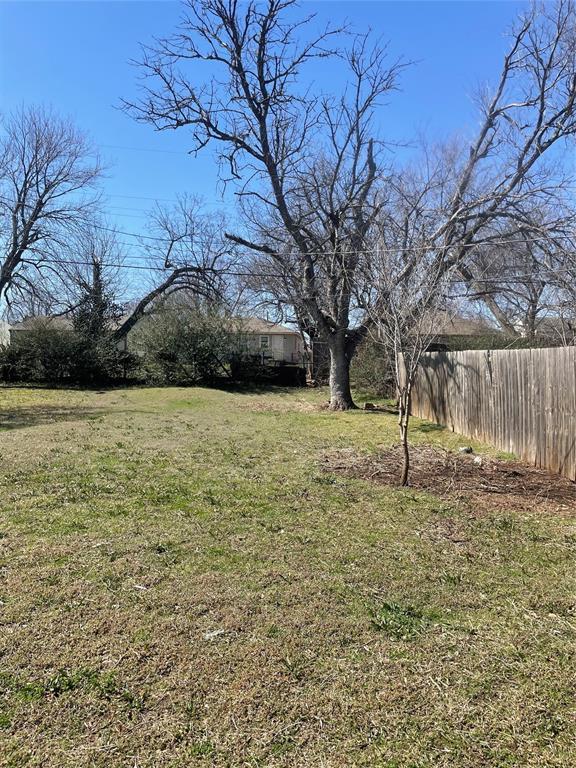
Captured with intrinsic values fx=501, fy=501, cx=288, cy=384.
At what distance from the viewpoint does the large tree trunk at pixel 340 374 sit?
13.2m

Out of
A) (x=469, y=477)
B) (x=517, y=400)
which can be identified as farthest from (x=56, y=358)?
(x=469, y=477)

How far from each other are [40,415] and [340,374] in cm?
736

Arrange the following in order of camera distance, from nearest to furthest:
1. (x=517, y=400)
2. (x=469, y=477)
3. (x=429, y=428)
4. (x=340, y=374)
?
1. (x=469, y=477)
2. (x=517, y=400)
3. (x=429, y=428)
4. (x=340, y=374)

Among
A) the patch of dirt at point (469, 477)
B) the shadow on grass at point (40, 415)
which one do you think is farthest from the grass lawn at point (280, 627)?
the shadow on grass at point (40, 415)

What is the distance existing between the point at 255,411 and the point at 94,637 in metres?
10.5

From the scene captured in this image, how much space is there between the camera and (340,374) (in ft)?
43.9

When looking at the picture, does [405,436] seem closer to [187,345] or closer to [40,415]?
[40,415]

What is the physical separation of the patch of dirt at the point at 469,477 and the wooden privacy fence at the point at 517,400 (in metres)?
0.34

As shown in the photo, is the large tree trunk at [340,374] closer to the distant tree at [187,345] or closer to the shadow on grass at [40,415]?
the shadow on grass at [40,415]

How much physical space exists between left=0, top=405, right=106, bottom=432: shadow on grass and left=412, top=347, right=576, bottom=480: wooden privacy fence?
756cm

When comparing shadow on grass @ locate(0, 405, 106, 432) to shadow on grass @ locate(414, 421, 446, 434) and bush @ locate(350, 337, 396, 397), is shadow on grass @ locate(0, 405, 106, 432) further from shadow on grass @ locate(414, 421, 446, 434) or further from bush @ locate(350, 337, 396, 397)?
bush @ locate(350, 337, 396, 397)

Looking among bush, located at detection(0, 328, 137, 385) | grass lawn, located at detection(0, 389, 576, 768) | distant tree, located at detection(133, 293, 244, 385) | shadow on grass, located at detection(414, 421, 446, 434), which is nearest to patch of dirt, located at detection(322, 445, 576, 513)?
grass lawn, located at detection(0, 389, 576, 768)

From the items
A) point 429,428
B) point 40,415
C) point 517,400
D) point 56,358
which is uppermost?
point 56,358

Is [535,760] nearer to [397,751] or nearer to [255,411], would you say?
[397,751]
